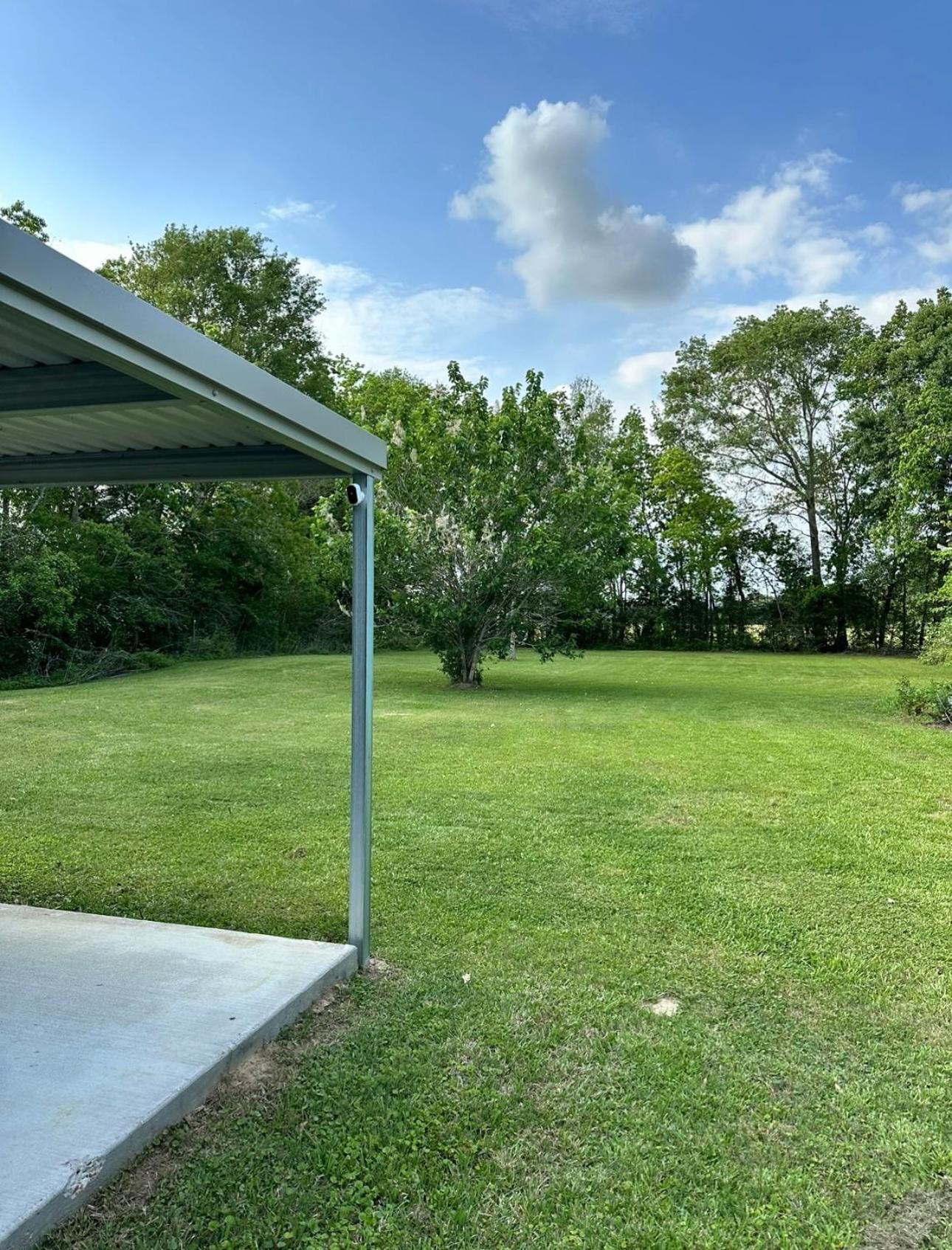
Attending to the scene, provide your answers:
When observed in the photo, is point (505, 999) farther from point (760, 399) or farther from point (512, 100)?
point (760, 399)

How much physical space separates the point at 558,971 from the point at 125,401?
210cm

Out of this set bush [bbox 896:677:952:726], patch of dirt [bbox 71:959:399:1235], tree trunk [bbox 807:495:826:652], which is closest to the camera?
patch of dirt [bbox 71:959:399:1235]

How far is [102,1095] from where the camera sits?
1.82 metres

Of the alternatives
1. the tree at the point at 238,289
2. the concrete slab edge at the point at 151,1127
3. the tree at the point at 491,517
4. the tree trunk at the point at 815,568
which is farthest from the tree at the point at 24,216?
the tree trunk at the point at 815,568

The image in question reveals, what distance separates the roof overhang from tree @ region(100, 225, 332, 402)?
16.5 meters

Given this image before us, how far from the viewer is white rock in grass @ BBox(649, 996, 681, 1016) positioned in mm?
2432

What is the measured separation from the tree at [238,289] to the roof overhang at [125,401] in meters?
16.5

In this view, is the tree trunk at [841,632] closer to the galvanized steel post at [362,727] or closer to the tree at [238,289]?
the tree at [238,289]

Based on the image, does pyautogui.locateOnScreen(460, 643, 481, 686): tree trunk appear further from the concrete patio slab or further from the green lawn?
the concrete patio slab

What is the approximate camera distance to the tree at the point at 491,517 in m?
9.92

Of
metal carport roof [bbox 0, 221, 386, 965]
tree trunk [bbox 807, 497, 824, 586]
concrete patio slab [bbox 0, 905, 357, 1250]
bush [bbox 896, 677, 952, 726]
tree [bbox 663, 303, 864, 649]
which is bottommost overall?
concrete patio slab [bbox 0, 905, 357, 1250]

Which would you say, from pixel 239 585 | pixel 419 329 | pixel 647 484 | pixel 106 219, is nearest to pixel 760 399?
pixel 647 484

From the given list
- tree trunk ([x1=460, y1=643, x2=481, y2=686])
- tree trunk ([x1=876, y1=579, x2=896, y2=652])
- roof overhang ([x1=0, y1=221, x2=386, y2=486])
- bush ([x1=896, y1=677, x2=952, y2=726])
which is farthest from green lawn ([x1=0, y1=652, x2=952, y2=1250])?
tree trunk ([x1=876, y1=579, x2=896, y2=652])

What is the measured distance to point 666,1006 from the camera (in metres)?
2.47
